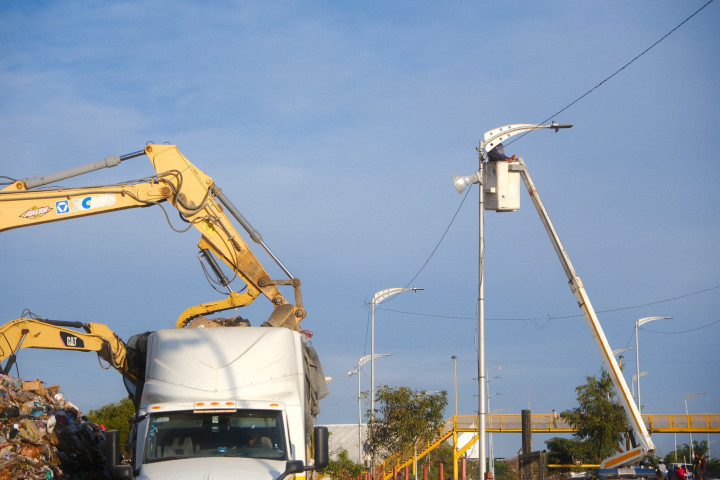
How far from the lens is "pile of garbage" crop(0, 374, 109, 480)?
15133 mm

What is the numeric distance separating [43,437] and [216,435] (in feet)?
20.5

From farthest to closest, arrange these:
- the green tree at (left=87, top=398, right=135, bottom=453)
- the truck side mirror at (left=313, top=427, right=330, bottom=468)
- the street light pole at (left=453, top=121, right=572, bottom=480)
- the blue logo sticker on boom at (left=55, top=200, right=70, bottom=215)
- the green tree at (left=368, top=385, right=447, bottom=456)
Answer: the green tree at (left=87, top=398, right=135, bottom=453), the green tree at (left=368, top=385, right=447, bottom=456), the street light pole at (left=453, top=121, right=572, bottom=480), the blue logo sticker on boom at (left=55, top=200, right=70, bottom=215), the truck side mirror at (left=313, top=427, right=330, bottom=468)

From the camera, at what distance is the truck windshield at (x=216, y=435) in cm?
1204

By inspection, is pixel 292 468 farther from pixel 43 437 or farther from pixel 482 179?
pixel 482 179

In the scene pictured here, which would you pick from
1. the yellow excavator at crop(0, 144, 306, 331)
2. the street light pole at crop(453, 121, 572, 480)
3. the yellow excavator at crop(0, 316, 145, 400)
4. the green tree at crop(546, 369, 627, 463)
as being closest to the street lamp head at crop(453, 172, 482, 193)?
the street light pole at crop(453, 121, 572, 480)

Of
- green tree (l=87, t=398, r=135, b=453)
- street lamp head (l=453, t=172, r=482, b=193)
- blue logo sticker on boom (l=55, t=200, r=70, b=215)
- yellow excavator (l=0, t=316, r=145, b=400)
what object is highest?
street lamp head (l=453, t=172, r=482, b=193)

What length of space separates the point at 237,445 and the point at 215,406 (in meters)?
0.66

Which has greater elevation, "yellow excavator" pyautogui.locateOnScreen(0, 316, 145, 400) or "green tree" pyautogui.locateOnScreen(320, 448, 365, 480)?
"yellow excavator" pyautogui.locateOnScreen(0, 316, 145, 400)

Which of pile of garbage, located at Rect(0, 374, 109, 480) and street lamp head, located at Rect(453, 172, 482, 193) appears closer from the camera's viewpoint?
pile of garbage, located at Rect(0, 374, 109, 480)

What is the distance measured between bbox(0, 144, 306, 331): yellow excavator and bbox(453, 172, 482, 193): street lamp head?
4347 mm

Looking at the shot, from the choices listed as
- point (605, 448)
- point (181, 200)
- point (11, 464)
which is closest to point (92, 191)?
point (181, 200)

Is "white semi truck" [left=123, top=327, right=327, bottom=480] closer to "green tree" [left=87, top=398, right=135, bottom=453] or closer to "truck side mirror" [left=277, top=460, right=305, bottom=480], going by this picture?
"truck side mirror" [left=277, top=460, right=305, bottom=480]

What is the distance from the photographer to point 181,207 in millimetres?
18453

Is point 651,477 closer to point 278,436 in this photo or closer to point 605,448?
point 605,448
